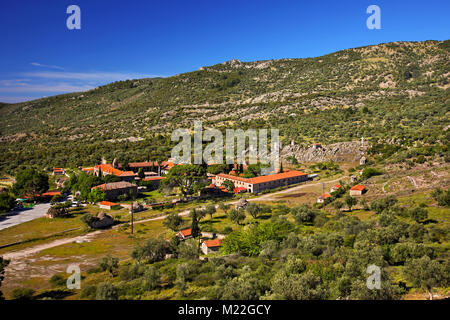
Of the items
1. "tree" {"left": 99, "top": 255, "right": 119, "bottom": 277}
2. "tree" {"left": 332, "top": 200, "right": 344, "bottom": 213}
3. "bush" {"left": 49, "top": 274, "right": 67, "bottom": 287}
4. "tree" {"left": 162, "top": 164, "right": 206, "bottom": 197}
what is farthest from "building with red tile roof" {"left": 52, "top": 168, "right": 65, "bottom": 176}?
"tree" {"left": 332, "top": 200, "right": 344, "bottom": 213}

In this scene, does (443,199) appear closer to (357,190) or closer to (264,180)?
(357,190)

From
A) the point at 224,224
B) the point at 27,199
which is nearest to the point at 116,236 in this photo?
the point at 224,224

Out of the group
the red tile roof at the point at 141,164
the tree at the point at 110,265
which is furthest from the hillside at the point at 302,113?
the tree at the point at 110,265

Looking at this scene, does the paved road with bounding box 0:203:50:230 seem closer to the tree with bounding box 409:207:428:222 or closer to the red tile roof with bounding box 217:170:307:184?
the red tile roof with bounding box 217:170:307:184

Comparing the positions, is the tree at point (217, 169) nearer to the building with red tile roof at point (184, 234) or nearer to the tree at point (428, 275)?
the building with red tile roof at point (184, 234)
